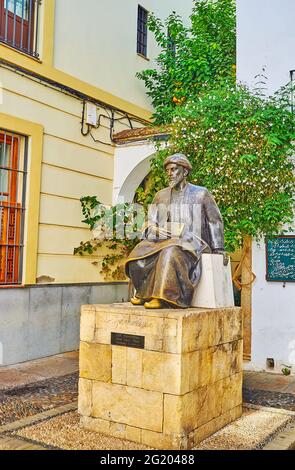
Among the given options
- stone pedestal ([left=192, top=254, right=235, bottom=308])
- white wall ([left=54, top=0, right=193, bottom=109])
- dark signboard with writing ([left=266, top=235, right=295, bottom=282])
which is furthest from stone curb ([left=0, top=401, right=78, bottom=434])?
white wall ([left=54, top=0, right=193, bottom=109])

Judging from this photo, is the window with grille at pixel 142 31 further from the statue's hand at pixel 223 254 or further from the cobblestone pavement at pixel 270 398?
the cobblestone pavement at pixel 270 398

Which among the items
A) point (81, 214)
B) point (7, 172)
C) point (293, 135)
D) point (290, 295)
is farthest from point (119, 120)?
point (290, 295)

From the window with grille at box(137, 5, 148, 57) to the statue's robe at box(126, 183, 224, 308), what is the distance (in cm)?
705

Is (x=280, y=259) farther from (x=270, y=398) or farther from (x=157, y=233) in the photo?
(x=157, y=233)

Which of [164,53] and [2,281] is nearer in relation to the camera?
[2,281]

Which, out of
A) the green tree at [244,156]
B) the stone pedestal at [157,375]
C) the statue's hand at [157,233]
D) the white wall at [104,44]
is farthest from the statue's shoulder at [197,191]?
the white wall at [104,44]

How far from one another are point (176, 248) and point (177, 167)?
96 cm

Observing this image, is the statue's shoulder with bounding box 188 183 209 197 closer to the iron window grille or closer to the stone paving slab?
the stone paving slab

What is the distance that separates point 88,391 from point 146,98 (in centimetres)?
783

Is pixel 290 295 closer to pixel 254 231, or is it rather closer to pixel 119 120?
pixel 254 231

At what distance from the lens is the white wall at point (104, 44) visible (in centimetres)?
888

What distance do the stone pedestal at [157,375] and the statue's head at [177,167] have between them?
136 cm

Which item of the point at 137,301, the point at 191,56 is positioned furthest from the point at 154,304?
the point at 191,56

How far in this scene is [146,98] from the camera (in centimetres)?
1094
